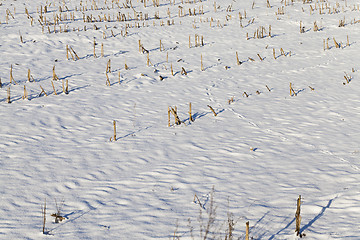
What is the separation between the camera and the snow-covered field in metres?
4.59

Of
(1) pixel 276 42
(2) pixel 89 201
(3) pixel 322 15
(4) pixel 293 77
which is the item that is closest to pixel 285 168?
(2) pixel 89 201

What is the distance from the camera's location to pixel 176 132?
7.37 meters

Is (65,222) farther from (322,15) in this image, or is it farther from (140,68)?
(322,15)

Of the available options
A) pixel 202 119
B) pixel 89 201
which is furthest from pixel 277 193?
pixel 202 119

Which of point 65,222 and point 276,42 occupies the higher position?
point 276,42

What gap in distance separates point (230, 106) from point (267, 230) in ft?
15.9

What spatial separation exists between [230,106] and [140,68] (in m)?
3.46

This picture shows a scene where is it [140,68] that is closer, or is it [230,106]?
[230,106]

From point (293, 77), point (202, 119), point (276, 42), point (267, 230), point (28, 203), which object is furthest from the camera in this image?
point (276, 42)

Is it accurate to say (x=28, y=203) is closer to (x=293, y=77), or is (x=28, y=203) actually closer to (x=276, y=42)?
(x=293, y=77)

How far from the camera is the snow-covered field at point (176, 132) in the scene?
15.1 feet

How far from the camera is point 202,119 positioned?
808cm

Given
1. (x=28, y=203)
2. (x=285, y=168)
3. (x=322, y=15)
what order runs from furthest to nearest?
1. (x=322, y=15)
2. (x=285, y=168)
3. (x=28, y=203)

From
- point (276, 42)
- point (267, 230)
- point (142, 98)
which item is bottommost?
point (267, 230)
